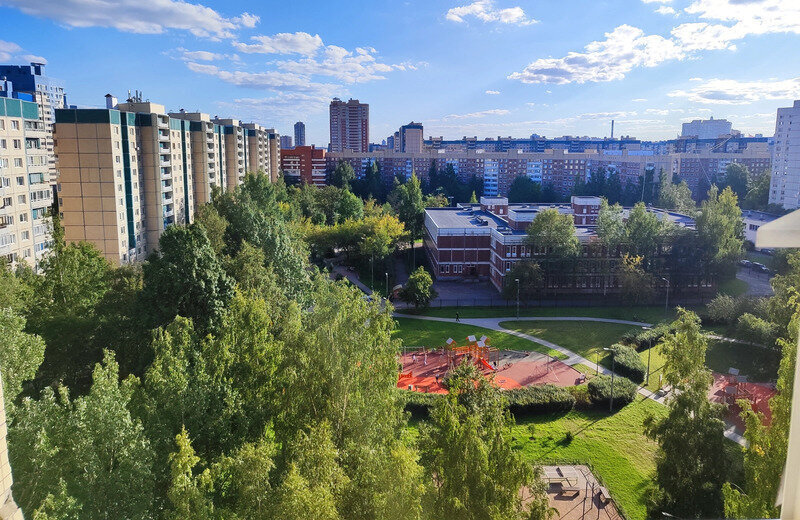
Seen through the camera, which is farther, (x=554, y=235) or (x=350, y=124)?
(x=350, y=124)

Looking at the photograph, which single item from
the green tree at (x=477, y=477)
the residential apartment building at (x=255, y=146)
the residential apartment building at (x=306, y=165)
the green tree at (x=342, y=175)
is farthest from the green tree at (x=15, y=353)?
the residential apartment building at (x=306, y=165)

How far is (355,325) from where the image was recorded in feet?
14.4

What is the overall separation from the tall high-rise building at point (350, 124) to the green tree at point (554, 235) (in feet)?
103

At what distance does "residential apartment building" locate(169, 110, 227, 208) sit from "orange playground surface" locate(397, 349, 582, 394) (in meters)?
10.1

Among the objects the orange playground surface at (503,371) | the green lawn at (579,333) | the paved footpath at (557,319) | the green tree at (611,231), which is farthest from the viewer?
the green tree at (611,231)

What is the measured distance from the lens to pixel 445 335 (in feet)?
40.2

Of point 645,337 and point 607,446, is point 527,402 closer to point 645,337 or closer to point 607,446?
point 607,446

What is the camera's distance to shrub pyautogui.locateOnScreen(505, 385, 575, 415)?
336 inches

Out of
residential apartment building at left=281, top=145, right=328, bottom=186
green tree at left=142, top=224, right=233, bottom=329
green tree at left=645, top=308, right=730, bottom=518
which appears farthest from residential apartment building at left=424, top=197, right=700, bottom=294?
residential apartment building at left=281, top=145, right=328, bottom=186

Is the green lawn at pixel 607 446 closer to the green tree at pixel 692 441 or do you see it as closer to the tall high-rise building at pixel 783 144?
the green tree at pixel 692 441

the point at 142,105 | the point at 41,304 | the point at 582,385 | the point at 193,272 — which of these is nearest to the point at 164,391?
the point at 193,272

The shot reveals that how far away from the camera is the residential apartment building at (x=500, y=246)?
15016 mm

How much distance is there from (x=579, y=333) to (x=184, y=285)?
8.61m

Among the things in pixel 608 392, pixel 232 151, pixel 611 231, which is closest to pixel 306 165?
pixel 232 151
